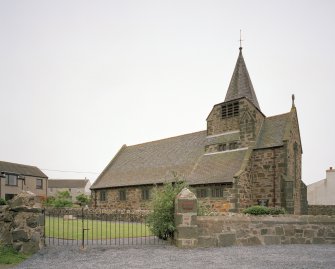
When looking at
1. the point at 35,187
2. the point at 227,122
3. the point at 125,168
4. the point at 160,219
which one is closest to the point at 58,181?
the point at 35,187

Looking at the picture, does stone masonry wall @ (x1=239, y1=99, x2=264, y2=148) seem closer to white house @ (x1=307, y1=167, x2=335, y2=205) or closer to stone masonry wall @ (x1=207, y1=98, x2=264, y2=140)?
stone masonry wall @ (x1=207, y1=98, x2=264, y2=140)

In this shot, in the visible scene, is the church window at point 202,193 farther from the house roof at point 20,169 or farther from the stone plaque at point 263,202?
the house roof at point 20,169

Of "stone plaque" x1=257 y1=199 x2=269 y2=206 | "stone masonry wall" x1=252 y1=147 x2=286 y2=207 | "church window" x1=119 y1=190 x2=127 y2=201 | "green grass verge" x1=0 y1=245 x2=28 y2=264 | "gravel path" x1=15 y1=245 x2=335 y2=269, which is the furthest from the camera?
"church window" x1=119 y1=190 x2=127 y2=201

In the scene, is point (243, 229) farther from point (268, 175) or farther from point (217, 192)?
point (268, 175)

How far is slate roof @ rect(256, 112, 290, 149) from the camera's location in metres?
26.6

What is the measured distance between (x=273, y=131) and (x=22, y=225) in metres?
21.8

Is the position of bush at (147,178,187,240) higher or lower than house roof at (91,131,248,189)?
lower

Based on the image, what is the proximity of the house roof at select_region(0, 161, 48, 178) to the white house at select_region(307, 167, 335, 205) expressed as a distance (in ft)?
160

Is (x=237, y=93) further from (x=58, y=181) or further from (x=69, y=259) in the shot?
(x=58, y=181)

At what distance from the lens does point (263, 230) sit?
Result: 47.4 ft

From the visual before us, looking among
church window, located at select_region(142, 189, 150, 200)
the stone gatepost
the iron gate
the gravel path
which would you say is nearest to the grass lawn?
the iron gate

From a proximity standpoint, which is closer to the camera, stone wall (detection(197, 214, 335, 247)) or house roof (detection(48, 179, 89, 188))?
stone wall (detection(197, 214, 335, 247))

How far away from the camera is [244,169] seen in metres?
26.3

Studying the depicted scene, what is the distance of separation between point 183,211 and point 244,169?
14.2 m
